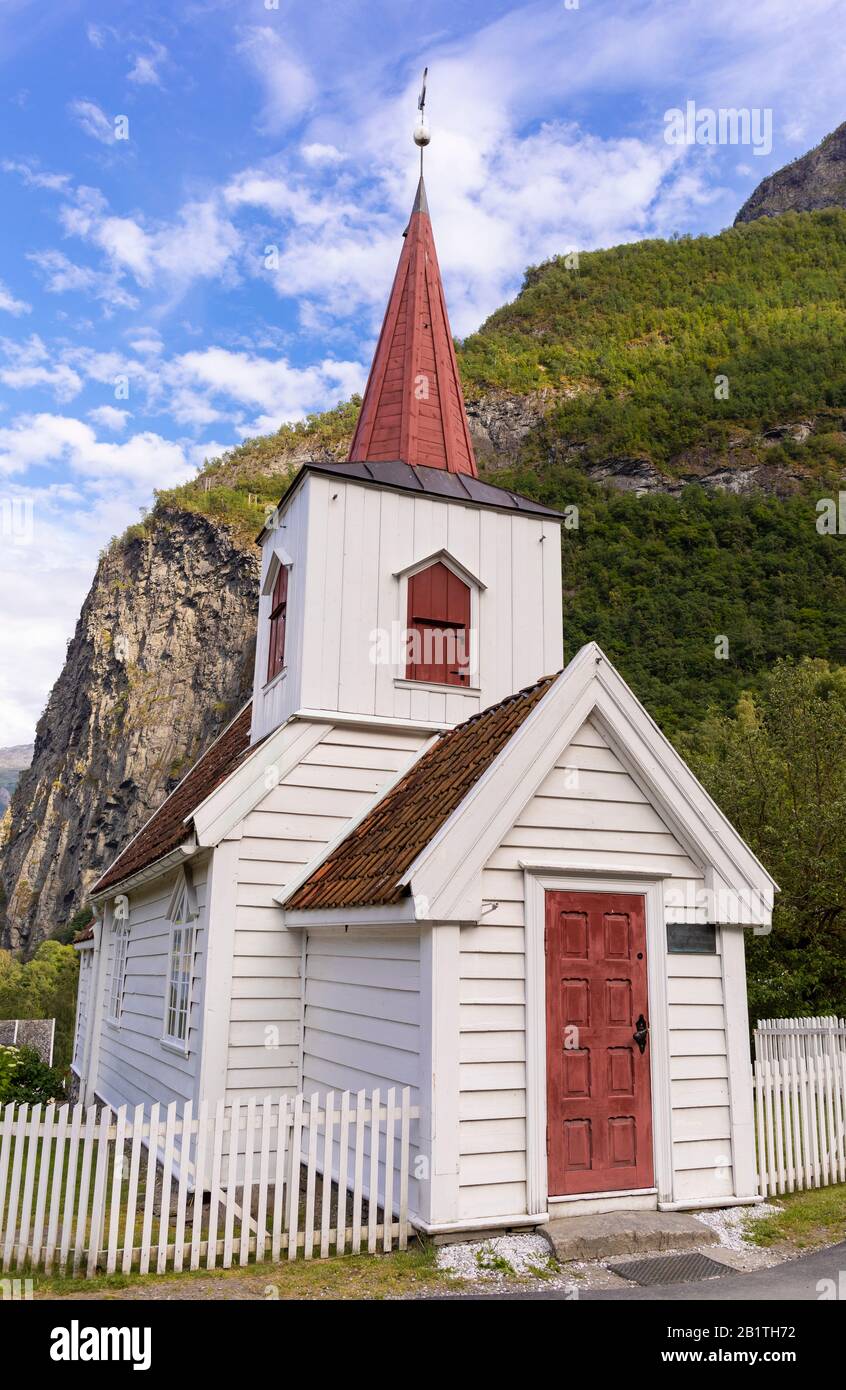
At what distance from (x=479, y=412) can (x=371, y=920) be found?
79638 mm

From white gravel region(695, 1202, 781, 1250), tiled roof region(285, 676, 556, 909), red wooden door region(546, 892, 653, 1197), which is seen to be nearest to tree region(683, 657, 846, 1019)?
white gravel region(695, 1202, 781, 1250)

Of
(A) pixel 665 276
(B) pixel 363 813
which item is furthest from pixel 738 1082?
(A) pixel 665 276

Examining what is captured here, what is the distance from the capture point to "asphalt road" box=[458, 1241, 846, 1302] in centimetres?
582

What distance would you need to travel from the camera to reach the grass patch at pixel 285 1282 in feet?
19.7

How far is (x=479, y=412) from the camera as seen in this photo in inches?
3265

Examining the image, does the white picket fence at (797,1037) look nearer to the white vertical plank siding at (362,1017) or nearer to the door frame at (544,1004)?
the door frame at (544,1004)

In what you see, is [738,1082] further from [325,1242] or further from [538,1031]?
[325,1242]

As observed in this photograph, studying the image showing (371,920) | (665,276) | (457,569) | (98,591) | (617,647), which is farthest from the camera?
(665,276)

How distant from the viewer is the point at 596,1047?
774 centimetres

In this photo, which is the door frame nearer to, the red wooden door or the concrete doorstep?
the red wooden door

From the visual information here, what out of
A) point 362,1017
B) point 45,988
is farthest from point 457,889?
point 45,988

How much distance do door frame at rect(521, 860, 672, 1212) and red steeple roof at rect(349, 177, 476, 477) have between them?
6.99 metres

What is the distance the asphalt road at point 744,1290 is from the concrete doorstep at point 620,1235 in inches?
26.8

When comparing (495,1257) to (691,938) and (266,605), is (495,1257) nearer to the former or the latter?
(691,938)
